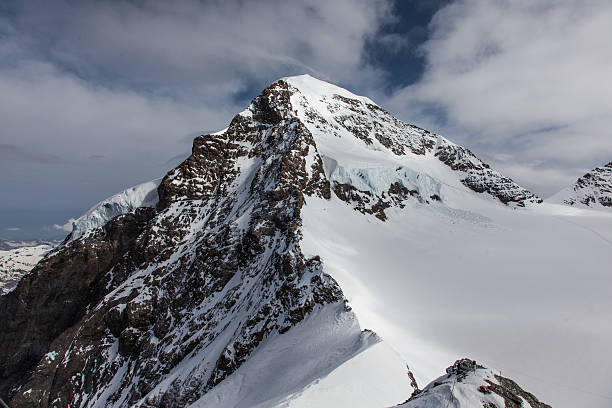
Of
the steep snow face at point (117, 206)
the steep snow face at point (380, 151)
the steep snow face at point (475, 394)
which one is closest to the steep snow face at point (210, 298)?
the steep snow face at point (117, 206)

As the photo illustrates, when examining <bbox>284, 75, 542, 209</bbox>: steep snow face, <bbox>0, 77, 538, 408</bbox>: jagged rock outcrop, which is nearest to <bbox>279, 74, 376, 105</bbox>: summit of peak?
<bbox>284, 75, 542, 209</bbox>: steep snow face

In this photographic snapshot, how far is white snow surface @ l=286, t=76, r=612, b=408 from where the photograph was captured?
80.2ft

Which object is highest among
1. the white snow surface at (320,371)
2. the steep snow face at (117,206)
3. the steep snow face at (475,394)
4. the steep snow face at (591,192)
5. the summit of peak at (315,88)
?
the summit of peak at (315,88)

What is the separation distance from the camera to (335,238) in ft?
141

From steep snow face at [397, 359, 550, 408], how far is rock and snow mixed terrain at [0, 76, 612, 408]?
101 millimetres

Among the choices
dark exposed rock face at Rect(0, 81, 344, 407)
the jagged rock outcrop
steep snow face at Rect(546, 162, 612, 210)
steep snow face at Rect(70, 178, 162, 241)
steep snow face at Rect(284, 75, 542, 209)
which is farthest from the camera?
steep snow face at Rect(546, 162, 612, 210)

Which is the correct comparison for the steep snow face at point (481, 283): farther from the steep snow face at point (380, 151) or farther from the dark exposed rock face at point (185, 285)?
the dark exposed rock face at point (185, 285)

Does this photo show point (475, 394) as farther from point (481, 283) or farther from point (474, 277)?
point (474, 277)

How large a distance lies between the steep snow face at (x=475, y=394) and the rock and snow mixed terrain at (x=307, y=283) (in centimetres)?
10

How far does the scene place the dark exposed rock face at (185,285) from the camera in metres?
30.6

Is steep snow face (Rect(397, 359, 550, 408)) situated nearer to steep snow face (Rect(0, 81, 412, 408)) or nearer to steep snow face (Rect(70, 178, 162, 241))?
steep snow face (Rect(0, 81, 412, 408))

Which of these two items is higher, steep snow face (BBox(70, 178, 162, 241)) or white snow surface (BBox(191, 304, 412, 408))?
steep snow face (BBox(70, 178, 162, 241))

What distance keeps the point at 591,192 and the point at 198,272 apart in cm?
10273

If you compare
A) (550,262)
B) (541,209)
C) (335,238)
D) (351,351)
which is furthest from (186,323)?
(541,209)
